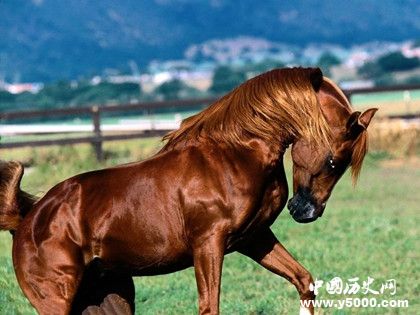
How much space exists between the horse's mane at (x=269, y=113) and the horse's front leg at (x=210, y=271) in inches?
22.3

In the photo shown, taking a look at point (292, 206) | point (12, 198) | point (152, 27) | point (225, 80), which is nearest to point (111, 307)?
point (12, 198)

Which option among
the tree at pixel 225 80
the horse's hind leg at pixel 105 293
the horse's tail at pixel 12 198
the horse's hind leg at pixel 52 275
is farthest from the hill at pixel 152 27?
the horse's hind leg at pixel 52 275

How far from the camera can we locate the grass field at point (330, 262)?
8.99 metres

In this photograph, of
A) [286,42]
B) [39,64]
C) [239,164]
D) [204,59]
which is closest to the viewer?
[239,164]

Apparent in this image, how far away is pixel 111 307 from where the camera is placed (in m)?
7.16

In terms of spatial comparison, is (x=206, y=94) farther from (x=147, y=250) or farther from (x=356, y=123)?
(x=356, y=123)

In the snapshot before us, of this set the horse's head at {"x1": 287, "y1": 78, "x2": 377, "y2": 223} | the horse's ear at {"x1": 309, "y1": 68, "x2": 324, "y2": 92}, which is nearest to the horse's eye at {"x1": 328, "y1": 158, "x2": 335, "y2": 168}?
the horse's head at {"x1": 287, "y1": 78, "x2": 377, "y2": 223}

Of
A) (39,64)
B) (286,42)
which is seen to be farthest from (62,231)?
(286,42)

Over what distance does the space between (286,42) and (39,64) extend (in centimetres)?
4222

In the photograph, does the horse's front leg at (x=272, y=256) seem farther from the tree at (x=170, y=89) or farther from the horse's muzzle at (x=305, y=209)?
the tree at (x=170, y=89)

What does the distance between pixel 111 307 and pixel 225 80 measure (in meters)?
71.0

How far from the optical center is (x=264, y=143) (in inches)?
264

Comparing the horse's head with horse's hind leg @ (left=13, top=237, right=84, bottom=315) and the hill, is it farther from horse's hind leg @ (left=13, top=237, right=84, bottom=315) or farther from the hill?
the hill

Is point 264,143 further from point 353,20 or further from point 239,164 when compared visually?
point 353,20
